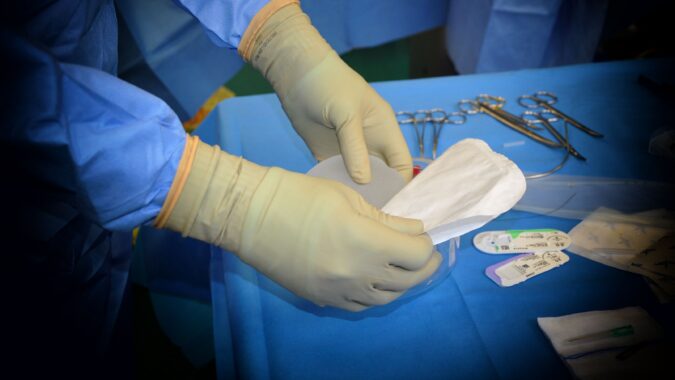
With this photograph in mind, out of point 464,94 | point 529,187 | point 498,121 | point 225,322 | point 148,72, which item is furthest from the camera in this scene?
point 148,72

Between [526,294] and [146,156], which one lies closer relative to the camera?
[146,156]

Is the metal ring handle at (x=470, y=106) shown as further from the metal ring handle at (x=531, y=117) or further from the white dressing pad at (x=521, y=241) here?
the white dressing pad at (x=521, y=241)

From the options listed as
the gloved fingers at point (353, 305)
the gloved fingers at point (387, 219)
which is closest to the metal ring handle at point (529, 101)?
the gloved fingers at point (387, 219)

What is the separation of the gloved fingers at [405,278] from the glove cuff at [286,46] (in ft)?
1.51

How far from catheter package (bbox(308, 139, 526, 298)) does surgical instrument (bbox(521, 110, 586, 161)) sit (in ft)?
1.08

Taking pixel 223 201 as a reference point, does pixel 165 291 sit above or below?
below

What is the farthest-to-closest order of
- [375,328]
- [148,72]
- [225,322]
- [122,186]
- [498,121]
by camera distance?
[148,72]
[498,121]
[225,322]
[375,328]
[122,186]

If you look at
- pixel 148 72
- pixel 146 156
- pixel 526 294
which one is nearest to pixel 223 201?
pixel 146 156

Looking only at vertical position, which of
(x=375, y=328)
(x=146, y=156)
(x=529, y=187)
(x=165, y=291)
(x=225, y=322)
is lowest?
(x=165, y=291)

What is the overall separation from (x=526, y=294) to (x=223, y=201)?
0.51 m

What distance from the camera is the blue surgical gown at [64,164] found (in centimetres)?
59

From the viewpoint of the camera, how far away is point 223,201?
717mm

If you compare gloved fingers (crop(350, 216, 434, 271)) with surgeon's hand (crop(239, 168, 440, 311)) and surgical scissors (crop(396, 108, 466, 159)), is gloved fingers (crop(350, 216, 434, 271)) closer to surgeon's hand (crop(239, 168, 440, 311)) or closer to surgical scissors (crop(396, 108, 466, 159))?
surgeon's hand (crop(239, 168, 440, 311))

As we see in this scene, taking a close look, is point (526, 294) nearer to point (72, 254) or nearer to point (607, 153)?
point (607, 153)
